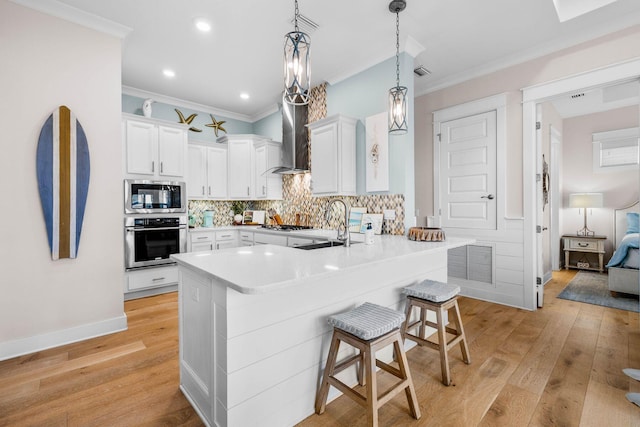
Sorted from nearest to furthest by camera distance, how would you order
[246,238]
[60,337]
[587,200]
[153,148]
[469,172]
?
[60,337] → [469,172] → [153,148] → [246,238] → [587,200]

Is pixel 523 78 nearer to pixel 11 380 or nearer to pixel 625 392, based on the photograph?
pixel 625 392

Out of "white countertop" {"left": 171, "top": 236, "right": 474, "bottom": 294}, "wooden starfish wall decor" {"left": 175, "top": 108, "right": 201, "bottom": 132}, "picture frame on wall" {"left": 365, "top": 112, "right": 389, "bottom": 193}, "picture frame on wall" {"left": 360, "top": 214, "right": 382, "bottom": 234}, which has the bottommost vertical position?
"white countertop" {"left": 171, "top": 236, "right": 474, "bottom": 294}

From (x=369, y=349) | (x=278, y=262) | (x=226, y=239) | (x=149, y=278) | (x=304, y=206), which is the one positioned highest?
(x=304, y=206)

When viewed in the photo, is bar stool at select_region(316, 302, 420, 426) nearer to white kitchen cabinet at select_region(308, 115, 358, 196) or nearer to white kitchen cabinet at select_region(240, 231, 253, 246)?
white kitchen cabinet at select_region(308, 115, 358, 196)

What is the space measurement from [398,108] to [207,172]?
352 centimetres

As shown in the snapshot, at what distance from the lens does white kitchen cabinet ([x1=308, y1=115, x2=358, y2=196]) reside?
3.42m

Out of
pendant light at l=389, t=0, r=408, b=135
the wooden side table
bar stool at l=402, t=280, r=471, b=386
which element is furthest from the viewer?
the wooden side table

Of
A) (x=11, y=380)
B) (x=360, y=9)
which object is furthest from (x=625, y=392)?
(x=11, y=380)

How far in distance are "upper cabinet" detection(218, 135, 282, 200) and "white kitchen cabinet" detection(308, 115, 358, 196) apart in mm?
1453

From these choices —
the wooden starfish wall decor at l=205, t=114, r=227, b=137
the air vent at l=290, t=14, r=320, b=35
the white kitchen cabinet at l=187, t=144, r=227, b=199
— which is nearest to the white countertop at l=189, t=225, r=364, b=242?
the white kitchen cabinet at l=187, t=144, r=227, b=199

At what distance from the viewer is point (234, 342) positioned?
1373 millimetres

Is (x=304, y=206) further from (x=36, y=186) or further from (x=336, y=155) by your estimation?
(x=36, y=186)

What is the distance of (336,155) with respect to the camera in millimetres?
3438

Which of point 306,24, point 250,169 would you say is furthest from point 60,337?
point 306,24
